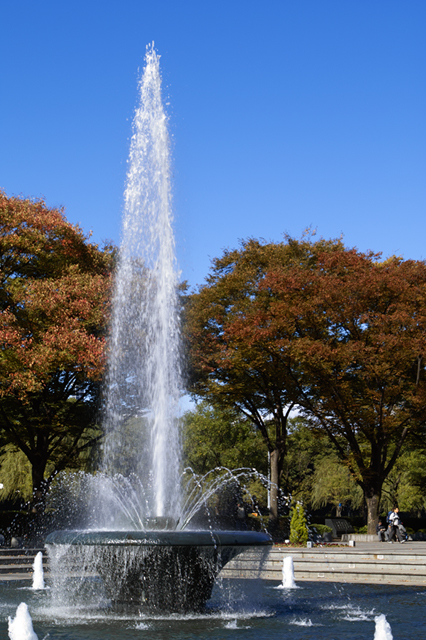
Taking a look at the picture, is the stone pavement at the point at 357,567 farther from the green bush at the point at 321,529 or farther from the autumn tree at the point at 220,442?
the autumn tree at the point at 220,442

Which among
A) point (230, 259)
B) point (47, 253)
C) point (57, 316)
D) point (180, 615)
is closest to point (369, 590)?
point (180, 615)

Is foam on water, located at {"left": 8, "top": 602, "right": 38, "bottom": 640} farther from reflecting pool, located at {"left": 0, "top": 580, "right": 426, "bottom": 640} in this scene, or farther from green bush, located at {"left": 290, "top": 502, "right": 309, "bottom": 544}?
green bush, located at {"left": 290, "top": 502, "right": 309, "bottom": 544}

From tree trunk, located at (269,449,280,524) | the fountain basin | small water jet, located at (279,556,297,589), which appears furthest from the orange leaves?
the fountain basin

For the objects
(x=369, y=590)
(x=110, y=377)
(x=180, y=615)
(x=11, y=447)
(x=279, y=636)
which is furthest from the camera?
(x=11, y=447)

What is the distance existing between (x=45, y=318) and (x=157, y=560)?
14.9m

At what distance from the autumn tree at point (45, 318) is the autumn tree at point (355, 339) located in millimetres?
6650

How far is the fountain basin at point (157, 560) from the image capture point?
8.91 m

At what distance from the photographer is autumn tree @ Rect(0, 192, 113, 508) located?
21484mm

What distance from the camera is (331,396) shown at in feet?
85.3

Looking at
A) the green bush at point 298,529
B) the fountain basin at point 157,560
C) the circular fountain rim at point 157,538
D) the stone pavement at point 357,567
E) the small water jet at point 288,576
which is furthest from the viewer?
the green bush at point 298,529

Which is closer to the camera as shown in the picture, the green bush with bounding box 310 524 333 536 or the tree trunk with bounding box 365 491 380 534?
the tree trunk with bounding box 365 491 380 534

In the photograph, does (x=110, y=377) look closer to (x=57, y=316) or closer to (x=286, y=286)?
(x=57, y=316)

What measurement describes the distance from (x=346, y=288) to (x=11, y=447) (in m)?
23.6

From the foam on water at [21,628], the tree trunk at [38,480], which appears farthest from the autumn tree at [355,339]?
the foam on water at [21,628]
